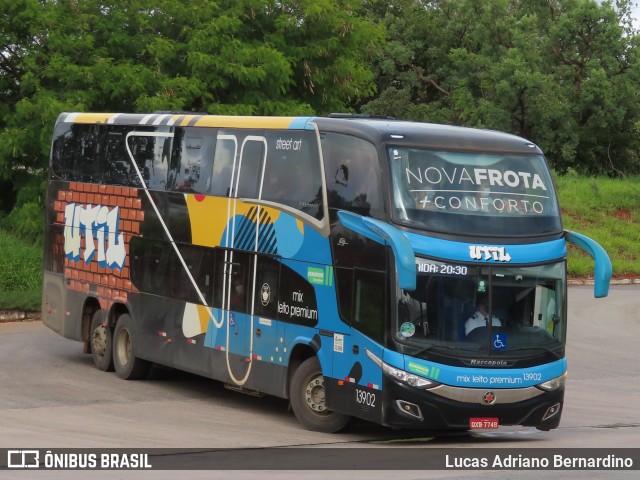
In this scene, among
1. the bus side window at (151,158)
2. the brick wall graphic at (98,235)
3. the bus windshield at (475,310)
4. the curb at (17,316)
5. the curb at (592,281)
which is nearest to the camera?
the bus windshield at (475,310)

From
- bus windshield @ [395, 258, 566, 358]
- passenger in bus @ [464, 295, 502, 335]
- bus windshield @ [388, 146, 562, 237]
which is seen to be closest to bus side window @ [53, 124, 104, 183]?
bus windshield @ [388, 146, 562, 237]

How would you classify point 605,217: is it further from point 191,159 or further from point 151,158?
point 191,159

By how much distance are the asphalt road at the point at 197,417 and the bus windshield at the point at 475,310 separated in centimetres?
121

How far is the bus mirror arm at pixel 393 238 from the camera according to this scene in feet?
44.3

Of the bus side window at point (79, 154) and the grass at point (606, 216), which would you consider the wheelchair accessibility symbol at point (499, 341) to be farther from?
the grass at point (606, 216)

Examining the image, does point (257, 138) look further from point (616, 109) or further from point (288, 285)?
point (616, 109)

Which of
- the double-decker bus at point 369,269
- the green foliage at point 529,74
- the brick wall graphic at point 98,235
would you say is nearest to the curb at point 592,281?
the green foliage at point 529,74

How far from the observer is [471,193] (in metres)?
14.6

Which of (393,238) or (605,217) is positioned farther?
(605,217)

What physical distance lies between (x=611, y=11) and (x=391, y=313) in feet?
134

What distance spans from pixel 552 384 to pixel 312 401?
113 inches

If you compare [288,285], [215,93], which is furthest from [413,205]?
[215,93]

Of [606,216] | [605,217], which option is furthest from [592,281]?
[606,216]

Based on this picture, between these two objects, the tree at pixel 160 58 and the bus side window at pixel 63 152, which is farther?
the tree at pixel 160 58
